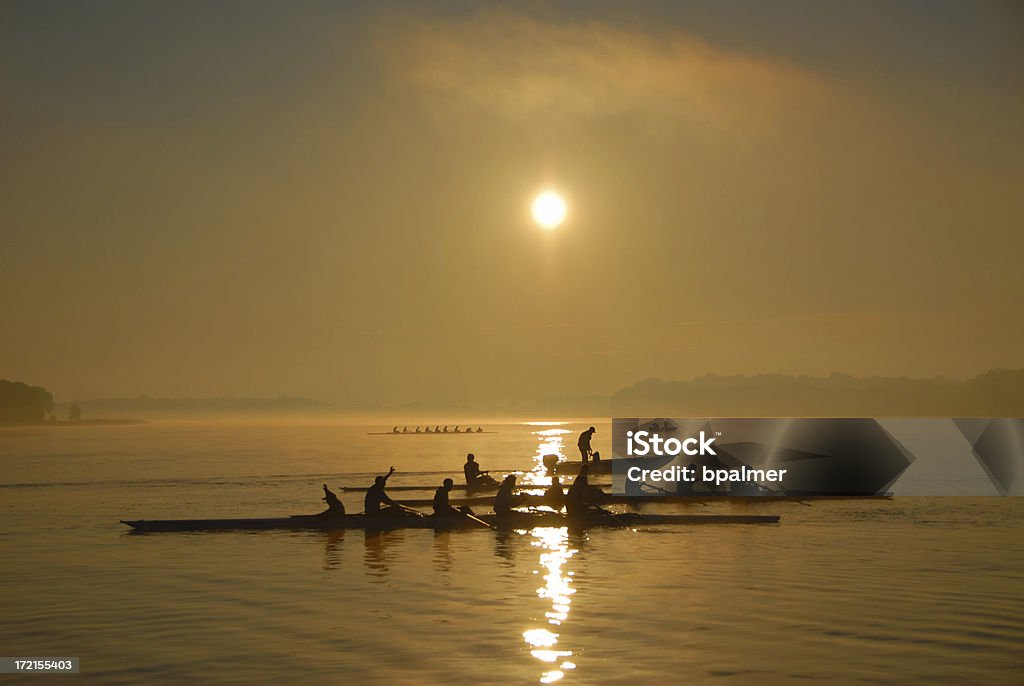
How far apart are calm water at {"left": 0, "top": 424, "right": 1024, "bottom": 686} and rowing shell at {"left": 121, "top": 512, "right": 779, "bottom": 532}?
19.9 inches

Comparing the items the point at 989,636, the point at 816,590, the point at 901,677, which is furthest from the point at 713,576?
the point at 901,677

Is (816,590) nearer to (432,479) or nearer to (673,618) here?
(673,618)

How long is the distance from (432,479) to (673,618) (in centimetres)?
4625

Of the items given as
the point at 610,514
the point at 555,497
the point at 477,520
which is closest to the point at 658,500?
the point at 555,497

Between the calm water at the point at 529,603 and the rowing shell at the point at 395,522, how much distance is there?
1.66 ft

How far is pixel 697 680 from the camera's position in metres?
16.1

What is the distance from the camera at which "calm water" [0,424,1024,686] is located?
17.1m

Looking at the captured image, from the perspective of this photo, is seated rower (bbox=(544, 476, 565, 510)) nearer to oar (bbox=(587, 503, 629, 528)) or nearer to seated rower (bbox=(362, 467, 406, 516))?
oar (bbox=(587, 503, 629, 528))

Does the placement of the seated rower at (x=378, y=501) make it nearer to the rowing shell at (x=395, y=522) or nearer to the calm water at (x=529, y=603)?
the rowing shell at (x=395, y=522)

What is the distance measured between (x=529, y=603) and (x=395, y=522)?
1380 centimetres

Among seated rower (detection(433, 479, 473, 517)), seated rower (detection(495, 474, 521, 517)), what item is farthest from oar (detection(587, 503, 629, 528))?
seated rower (detection(433, 479, 473, 517))

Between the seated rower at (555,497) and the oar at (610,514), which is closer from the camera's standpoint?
the oar at (610,514)

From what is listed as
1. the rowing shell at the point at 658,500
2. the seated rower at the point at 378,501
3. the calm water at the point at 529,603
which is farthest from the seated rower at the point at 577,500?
the seated rower at the point at 378,501

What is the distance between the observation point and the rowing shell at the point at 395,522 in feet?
116
